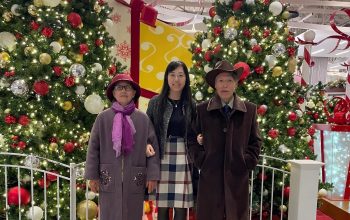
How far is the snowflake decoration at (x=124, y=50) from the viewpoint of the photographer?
600 centimetres

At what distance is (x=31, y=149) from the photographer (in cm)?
356

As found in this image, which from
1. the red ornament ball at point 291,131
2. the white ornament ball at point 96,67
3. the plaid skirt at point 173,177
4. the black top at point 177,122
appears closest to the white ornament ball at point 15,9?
the white ornament ball at point 96,67

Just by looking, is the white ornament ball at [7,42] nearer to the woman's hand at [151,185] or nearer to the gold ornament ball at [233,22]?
the woman's hand at [151,185]

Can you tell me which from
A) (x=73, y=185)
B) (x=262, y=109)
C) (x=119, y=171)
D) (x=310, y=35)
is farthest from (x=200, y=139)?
(x=310, y=35)

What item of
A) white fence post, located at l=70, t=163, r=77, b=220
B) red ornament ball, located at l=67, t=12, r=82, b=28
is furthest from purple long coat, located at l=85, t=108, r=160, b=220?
red ornament ball, located at l=67, t=12, r=82, b=28

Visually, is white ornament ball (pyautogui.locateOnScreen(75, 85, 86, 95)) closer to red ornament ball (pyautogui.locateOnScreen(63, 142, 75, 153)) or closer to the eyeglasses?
red ornament ball (pyautogui.locateOnScreen(63, 142, 75, 153))

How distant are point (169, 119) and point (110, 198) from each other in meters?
0.70

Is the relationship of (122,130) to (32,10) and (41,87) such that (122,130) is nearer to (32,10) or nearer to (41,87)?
(41,87)

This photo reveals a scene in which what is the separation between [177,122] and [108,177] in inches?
24.7

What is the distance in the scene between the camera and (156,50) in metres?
6.37

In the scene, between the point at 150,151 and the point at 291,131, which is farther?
the point at 291,131

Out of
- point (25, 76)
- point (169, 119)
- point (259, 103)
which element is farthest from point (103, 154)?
point (259, 103)

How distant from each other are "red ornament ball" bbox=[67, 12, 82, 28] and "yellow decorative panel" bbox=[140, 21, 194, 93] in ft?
7.97

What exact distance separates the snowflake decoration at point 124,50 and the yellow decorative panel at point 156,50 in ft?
0.81
